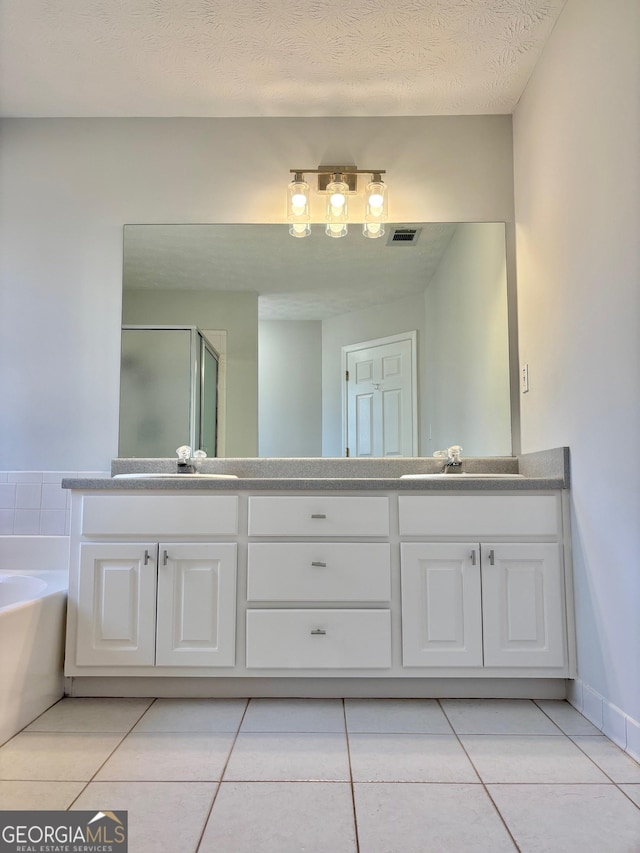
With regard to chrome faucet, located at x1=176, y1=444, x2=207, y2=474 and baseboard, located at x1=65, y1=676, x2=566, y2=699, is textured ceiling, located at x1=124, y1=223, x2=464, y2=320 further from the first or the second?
baseboard, located at x1=65, y1=676, x2=566, y2=699

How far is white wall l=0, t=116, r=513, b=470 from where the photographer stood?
105 inches

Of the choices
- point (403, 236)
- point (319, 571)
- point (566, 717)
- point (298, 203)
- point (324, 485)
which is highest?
point (298, 203)

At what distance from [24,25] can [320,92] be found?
113 centimetres

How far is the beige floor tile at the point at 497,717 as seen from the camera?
182 centimetres

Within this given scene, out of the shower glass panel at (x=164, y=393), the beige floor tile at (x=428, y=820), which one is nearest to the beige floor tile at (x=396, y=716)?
the beige floor tile at (x=428, y=820)

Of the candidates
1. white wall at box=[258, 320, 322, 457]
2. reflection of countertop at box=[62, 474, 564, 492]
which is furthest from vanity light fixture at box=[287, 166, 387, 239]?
reflection of countertop at box=[62, 474, 564, 492]

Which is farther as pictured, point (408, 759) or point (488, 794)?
point (408, 759)

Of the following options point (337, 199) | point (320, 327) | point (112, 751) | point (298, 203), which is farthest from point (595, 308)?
point (112, 751)

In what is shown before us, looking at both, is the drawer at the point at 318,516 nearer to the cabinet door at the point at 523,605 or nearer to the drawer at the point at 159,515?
the drawer at the point at 159,515

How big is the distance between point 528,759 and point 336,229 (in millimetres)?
2121

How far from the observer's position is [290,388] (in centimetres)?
266

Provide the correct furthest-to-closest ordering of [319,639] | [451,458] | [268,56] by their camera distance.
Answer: [451,458]
[268,56]
[319,639]

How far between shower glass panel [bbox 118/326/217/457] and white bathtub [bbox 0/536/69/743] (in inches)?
24.1

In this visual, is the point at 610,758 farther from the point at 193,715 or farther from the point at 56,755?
the point at 56,755
